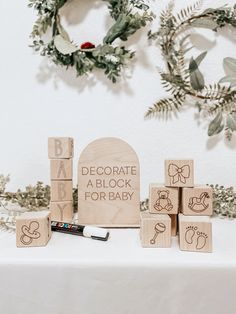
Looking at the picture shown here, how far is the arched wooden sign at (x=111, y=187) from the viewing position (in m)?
0.89

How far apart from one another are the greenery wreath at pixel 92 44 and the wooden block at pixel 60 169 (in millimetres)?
332

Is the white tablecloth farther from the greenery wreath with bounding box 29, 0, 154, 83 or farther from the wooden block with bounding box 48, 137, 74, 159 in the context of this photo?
the greenery wreath with bounding box 29, 0, 154, 83

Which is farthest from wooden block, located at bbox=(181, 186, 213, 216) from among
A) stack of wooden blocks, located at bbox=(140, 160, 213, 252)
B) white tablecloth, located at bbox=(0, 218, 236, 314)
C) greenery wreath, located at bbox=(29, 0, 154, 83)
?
greenery wreath, located at bbox=(29, 0, 154, 83)

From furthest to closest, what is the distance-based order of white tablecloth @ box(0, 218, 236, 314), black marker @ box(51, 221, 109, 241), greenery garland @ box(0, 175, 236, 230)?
greenery garland @ box(0, 175, 236, 230), black marker @ box(51, 221, 109, 241), white tablecloth @ box(0, 218, 236, 314)

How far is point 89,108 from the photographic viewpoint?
3.58 feet

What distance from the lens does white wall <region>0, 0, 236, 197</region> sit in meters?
1.07

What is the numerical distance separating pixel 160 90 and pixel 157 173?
0.27 meters

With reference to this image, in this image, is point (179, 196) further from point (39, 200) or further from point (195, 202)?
point (39, 200)

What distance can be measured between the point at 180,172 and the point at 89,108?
1.39 ft

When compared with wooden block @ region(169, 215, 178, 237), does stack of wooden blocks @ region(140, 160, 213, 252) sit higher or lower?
higher

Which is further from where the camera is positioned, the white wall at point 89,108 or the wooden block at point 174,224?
the white wall at point 89,108

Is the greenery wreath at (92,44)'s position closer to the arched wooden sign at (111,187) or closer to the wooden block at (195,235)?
the arched wooden sign at (111,187)

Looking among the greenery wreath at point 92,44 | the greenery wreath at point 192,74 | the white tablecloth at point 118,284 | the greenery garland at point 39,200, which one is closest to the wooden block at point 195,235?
the white tablecloth at point 118,284

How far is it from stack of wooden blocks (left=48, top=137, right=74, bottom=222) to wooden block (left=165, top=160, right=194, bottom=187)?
10.8 inches
